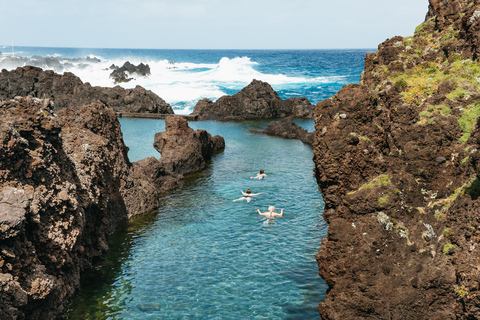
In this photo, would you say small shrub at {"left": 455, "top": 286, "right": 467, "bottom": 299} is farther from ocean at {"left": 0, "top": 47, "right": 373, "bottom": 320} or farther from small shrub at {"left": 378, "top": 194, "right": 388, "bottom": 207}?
ocean at {"left": 0, "top": 47, "right": 373, "bottom": 320}

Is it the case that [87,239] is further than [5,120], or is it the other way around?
[87,239]

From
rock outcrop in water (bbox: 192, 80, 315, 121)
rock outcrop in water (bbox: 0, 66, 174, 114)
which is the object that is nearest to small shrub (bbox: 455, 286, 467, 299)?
rock outcrop in water (bbox: 192, 80, 315, 121)

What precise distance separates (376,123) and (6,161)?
33.7ft

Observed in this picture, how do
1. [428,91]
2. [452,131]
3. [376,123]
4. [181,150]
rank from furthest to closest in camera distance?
[181,150] < [376,123] < [428,91] < [452,131]

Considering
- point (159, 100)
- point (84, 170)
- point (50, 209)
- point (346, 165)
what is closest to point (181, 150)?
point (84, 170)

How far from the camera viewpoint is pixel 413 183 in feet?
31.1

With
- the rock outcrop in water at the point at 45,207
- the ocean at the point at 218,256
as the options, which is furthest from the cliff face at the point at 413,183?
the rock outcrop in water at the point at 45,207

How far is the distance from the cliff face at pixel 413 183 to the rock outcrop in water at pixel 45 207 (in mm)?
7634

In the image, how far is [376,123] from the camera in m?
11.2

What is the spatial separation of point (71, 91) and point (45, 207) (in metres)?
55.2

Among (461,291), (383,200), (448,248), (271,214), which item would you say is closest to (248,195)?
A: (271,214)

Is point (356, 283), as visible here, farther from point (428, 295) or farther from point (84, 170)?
point (84, 170)

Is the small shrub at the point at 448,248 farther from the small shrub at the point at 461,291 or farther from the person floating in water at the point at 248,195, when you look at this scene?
the person floating in water at the point at 248,195

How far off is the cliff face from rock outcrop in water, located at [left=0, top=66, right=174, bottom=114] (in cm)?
5452
